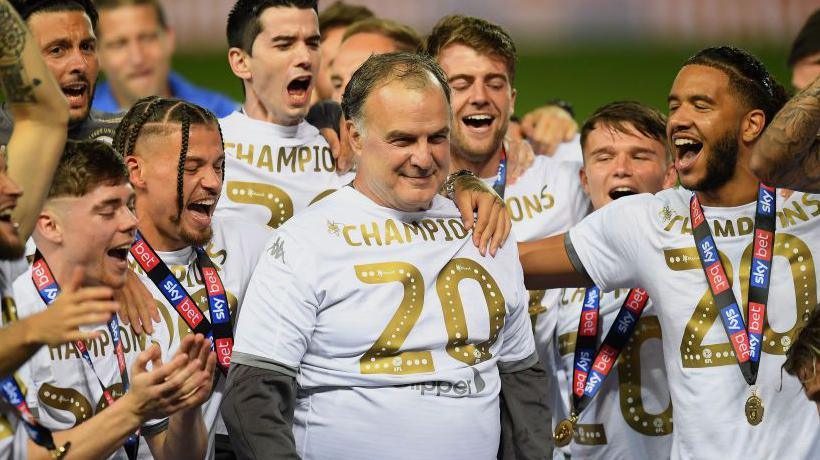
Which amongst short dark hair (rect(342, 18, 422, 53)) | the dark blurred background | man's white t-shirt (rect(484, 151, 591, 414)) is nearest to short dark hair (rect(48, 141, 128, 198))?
man's white t-shirt (rect(484, 151, 591, 414))

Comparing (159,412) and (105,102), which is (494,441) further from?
(105,102)

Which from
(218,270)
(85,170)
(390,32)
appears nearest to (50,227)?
(85,170)

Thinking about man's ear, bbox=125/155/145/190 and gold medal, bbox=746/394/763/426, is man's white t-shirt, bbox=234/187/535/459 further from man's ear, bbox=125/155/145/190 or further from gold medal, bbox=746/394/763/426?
gold medal, bbox=746/394/763/426

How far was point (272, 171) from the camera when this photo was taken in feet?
17.0

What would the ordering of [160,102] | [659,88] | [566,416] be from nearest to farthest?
[160,102], [566,416], [659,88]

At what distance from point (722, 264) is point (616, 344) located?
765 mm

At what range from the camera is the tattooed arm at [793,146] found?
3.89m

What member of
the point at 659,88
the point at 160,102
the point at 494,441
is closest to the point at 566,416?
the point at 494,441

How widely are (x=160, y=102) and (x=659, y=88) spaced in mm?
8435

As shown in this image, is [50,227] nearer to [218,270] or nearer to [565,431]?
[218,270]

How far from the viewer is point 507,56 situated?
5.46 metres

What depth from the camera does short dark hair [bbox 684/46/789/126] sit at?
14.8ft

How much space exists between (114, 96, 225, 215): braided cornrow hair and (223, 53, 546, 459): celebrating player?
673mm

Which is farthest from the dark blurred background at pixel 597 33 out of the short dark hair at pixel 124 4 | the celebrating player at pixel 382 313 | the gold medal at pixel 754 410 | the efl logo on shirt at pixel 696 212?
the celebrating player at pixel 382 313
